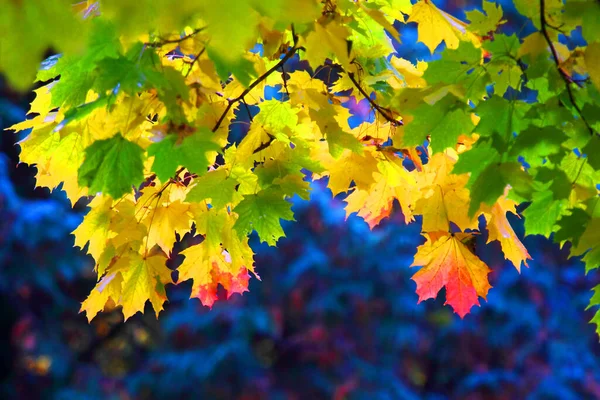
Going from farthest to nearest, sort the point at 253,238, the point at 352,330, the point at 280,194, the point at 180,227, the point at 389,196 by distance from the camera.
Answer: the point at 352,330 → the point at 253,238 → the point at 389,196 → the point at 180,227 → the point at 280,194

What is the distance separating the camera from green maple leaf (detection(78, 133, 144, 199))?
0.95m

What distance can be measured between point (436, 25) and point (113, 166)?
75cm

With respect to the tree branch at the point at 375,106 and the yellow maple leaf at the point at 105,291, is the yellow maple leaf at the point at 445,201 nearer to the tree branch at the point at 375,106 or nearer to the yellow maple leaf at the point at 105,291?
the tree branch at the point at 375,106

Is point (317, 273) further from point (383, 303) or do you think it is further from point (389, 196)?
point (389, 196)

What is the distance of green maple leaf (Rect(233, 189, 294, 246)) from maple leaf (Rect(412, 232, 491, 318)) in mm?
328

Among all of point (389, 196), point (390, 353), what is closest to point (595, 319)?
point (389, 196)

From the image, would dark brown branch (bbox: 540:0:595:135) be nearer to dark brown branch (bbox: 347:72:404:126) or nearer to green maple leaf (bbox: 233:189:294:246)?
dark brown branch (bbox: 347:72:404:126)

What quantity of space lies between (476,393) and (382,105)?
463 cm

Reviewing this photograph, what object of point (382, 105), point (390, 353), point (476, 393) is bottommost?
point (476, 393)

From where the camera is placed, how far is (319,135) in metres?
1.40

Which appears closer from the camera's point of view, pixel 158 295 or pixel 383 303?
pixel 158 295

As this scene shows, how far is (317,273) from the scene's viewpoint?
5074 mm

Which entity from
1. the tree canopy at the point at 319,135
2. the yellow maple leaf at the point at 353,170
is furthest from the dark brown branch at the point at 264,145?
the yellow maple leaf at the point at 353,170

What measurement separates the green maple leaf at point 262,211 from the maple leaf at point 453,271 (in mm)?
328
